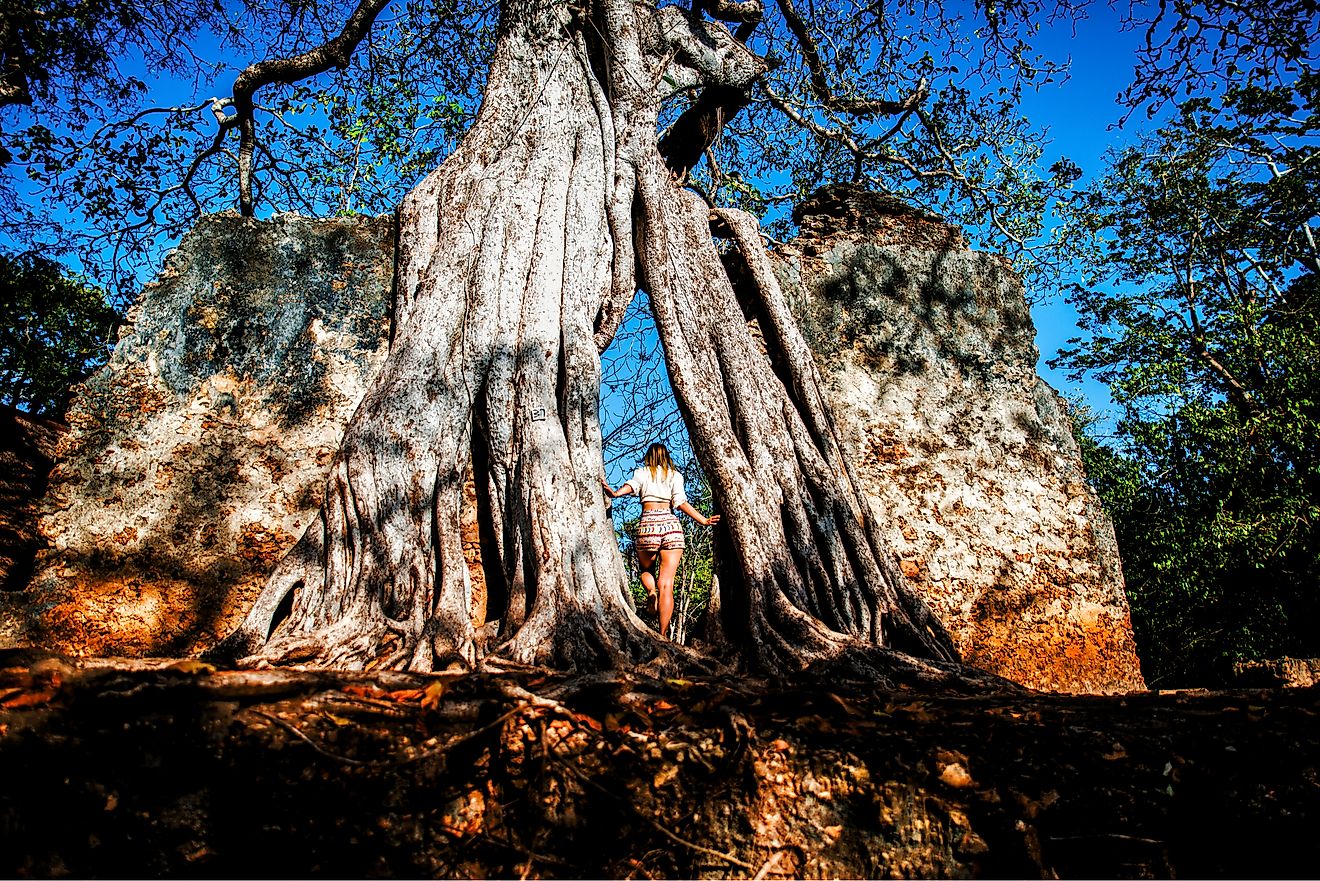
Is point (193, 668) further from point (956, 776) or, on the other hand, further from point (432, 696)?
point (956, 776)

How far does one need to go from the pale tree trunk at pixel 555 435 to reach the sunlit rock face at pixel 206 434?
2.22ft

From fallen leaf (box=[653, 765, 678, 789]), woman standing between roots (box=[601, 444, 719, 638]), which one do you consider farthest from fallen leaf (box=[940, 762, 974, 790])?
woman standing between roots (box=[601, 444, 719, 638])

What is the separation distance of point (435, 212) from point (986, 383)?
3.91 metres

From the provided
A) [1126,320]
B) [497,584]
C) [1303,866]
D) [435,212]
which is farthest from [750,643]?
[1126,320]

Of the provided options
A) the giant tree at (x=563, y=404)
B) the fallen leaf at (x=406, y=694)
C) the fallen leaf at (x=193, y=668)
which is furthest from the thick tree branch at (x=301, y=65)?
the fallen leaf at (x=406, y=694)

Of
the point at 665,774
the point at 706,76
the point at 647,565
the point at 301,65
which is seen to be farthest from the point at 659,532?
the point at 301,65

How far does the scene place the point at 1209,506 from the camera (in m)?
9.66

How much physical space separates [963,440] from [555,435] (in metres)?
3.03

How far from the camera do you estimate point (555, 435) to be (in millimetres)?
3459

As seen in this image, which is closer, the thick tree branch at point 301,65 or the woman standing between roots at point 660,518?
the woman standing between roots at point 660,518

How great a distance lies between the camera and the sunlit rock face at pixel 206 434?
12.2 feet

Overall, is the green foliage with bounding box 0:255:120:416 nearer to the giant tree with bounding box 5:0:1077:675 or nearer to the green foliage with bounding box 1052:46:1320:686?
the giant tree with bounding box 5:0:1077:675

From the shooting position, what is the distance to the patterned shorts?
16.3 ft

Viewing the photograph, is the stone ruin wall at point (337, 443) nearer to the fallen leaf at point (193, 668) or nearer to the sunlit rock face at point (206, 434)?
the sunlit rock face at point (206, 434)
